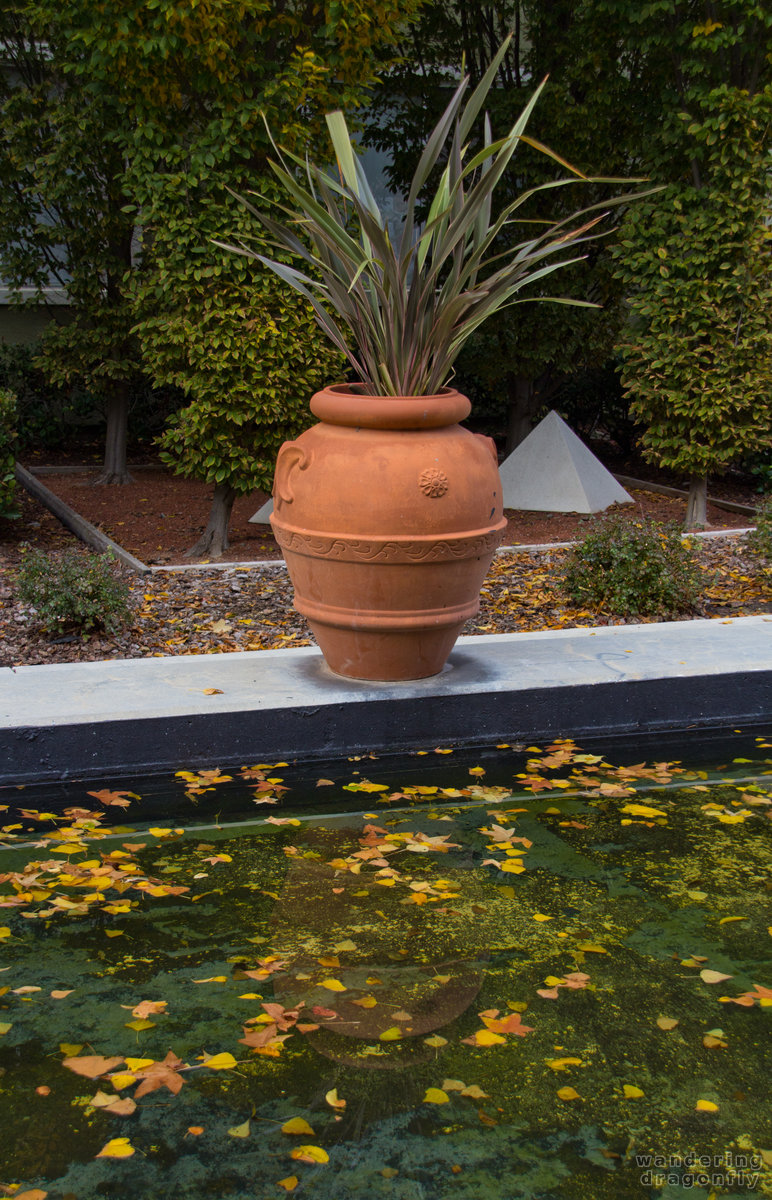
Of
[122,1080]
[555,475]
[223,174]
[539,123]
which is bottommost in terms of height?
[122,1080]

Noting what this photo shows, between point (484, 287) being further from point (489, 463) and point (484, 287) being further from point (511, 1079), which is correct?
point (511, 1079)

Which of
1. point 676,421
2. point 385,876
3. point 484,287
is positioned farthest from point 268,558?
point 385,876

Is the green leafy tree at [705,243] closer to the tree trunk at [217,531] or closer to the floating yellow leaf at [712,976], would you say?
the tree trunk at [217,531]

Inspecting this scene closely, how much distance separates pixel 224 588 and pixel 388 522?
2.33 meters

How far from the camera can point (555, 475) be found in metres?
8.48

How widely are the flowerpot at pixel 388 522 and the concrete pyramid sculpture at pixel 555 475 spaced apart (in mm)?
4208

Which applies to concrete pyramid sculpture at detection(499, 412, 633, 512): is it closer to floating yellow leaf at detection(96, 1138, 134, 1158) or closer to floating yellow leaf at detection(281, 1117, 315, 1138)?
floating yellow leaf at detection(281, 1117, 315, 1138)

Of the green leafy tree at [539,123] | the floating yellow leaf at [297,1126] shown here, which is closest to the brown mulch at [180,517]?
the green leafy tree at [539,123]

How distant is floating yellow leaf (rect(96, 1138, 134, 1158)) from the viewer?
2137mm

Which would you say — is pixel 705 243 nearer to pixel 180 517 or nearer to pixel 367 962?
pixel 180 517

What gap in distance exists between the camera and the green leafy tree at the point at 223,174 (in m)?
6.00

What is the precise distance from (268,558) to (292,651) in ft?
7.97

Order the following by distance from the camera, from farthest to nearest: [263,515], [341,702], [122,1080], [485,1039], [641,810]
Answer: [263,515], [341,702], [641,810], [485,1039], [122,1080]

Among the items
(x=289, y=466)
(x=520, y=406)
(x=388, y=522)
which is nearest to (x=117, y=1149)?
(x=388, y=522)
